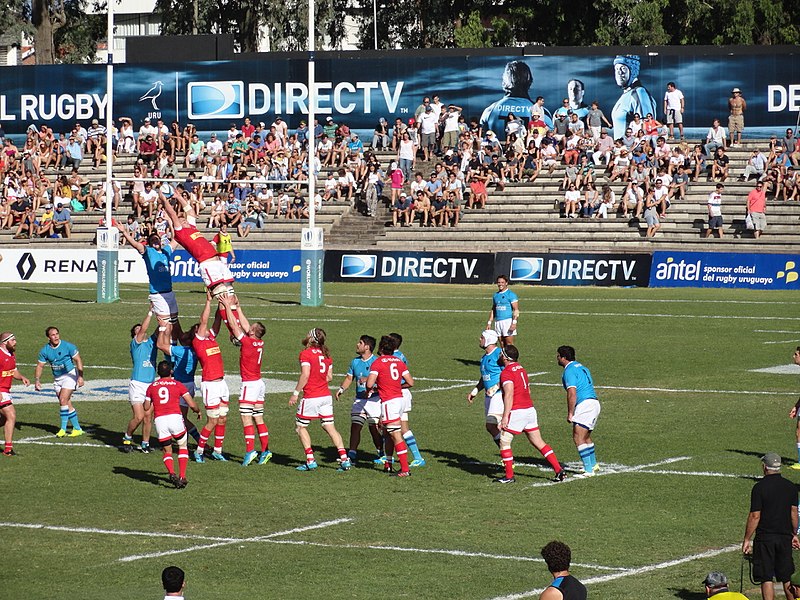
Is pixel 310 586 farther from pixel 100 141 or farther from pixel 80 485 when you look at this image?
pixel 100 141

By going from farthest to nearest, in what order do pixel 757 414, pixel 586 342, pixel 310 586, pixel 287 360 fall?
1. pixel 586 342
2. pixel 287 360
3. pixel 757 414
4. pixel 310 586

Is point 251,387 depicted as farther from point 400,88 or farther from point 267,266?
point 400,88

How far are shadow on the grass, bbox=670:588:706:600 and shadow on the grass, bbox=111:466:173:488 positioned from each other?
7627mm

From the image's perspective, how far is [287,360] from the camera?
101 feet

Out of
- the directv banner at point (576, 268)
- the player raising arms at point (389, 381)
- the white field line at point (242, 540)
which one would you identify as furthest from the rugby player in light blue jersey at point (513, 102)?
the white field line at point (242, 540)

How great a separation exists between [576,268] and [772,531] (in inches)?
1445

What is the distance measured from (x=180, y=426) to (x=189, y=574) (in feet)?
14.0

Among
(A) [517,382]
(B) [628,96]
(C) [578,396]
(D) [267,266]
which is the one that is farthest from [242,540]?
(B) [628,96]

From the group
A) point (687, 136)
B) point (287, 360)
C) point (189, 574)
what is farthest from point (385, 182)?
point (189, 574)

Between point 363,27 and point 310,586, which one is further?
point 363,27

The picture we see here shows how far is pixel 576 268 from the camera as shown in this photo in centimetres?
4881

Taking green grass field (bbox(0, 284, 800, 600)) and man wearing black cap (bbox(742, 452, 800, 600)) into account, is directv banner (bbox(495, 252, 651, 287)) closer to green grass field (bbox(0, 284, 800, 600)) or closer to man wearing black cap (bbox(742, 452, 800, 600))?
green grass field (bbox(0, 284, 800, 600))

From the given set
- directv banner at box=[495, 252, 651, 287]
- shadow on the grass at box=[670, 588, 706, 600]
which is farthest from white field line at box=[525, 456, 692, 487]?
directv banner at box=[495, 252, 651, 287]

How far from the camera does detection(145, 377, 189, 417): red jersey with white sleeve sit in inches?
703
